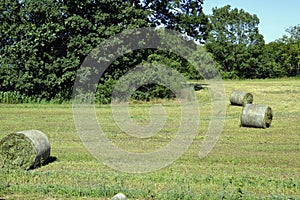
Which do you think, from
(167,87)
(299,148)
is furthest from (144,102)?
(299,148)

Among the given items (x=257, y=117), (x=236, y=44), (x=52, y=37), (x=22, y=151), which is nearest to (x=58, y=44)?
(x=52, y=37)

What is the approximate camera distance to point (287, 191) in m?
8.28

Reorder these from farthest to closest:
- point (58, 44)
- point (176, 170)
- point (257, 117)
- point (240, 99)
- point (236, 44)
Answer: point (236, 44), point (58, 44), point (240, 99), point (257, 117), point (176, 170)

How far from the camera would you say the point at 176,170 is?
10.1m

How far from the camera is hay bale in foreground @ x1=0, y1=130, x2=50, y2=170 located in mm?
10297

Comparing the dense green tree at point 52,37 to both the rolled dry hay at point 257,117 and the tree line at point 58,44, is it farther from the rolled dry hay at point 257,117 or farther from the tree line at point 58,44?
the rolled dry hay at point 257,117

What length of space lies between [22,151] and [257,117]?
10.2 metres

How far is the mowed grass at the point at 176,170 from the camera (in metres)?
8.16

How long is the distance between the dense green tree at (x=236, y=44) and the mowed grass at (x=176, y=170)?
45.5m

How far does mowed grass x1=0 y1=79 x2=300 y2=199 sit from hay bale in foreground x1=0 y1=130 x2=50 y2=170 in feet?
0.99

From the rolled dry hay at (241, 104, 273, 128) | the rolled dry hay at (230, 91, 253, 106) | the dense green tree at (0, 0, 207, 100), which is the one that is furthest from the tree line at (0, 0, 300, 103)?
the rolled dry hay at (241, 104, 273, 128)

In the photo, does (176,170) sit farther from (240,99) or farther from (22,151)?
(240,99)

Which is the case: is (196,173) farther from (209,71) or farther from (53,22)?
(209,71)

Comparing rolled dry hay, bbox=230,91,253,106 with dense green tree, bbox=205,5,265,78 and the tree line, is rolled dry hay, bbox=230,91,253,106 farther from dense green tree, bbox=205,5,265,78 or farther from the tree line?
dense green tree, bbox=205,5,265,78
